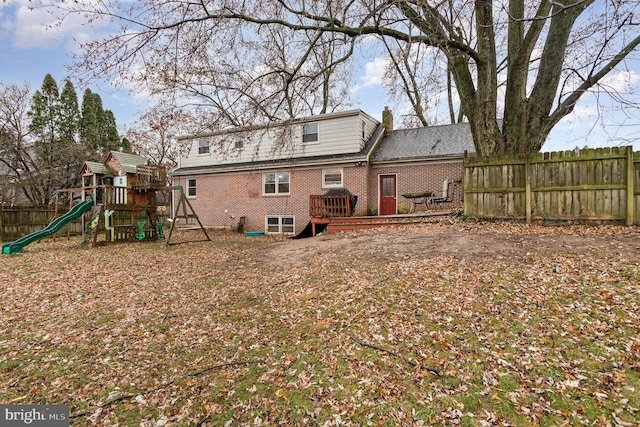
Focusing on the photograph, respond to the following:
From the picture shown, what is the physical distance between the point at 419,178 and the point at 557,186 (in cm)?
615

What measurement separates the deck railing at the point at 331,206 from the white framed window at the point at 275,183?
413cm

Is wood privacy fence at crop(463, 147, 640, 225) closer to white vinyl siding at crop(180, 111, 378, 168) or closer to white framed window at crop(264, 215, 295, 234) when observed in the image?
white vinyl siding at crop(180, 111, 378, 168)

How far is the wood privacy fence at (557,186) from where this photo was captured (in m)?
7.59

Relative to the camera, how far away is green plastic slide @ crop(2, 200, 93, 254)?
11141mm

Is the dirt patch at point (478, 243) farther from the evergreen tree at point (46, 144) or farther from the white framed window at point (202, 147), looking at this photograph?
the evergreen tree at point (46, 144)

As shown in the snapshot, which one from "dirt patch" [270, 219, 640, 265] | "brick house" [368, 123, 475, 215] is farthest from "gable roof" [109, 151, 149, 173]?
"brick house" [368, 123, 475, 215]

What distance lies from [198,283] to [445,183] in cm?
996

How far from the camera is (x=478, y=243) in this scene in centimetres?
691

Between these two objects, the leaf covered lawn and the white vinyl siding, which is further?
the white vinyl siding

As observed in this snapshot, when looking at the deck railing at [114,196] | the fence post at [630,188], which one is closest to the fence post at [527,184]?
the fence post at [630,188]

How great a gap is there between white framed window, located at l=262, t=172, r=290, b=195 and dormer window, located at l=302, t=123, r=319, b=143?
210cm

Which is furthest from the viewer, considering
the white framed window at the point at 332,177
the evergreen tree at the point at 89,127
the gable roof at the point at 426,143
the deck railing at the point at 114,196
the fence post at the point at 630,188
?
the evergreen tree at the point at 89,127

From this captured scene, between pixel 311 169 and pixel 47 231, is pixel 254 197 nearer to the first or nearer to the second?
pixel 311 169

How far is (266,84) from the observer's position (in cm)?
1027
